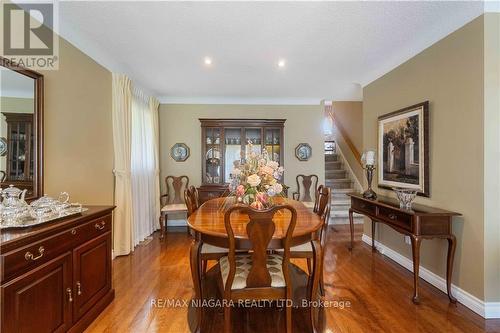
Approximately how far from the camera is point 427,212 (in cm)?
223

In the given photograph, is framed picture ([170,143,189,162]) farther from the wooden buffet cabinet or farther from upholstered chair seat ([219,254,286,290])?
upholstered chair seat ([219,254,286,290])

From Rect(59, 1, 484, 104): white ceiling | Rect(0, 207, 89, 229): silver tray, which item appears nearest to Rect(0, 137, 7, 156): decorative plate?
Rect(0, 207, 89, 229): silver tray

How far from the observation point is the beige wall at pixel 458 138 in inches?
80.4

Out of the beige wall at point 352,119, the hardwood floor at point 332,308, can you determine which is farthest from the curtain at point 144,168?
the beige wall at point 352,119

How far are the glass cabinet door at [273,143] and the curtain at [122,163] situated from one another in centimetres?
249

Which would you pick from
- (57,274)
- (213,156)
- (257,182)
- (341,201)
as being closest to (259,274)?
(257,182)

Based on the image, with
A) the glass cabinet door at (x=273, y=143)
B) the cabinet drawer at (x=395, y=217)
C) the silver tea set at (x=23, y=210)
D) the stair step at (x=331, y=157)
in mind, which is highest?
the glass cabinet door at (x=273, y=143)

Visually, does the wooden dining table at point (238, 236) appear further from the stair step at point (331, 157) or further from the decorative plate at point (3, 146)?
the stair step at point (331, 157)

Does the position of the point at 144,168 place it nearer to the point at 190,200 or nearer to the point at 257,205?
the point at 190,200

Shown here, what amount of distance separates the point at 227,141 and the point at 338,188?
10.1ft

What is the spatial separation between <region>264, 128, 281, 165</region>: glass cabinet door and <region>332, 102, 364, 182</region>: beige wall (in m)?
2.45

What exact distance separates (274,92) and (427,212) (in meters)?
3.16

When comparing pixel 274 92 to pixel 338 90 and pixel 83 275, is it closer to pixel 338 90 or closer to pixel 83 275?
pixel 338 90

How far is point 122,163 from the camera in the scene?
3229 mm
